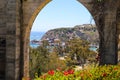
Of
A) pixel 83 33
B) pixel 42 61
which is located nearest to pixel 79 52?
pixel 83 33

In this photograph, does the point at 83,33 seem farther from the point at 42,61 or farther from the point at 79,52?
the point at 42,61

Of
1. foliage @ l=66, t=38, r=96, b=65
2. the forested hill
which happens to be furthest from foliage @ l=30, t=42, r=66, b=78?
the forested hill

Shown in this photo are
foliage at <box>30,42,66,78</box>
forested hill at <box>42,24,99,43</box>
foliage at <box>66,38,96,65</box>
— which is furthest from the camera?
foliage at <box>66,38,96,65</box>

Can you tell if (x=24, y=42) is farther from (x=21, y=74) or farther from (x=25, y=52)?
(x=21, y=74)

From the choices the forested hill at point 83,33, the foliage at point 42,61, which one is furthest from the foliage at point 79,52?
the foliage at point 42,61

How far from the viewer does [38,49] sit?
120ft

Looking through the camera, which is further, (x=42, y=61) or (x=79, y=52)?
(x=79, y=52)

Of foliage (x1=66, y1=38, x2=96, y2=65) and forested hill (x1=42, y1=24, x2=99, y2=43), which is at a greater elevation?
forested hill (x1=42, y1=24, x2=99, y2=43)

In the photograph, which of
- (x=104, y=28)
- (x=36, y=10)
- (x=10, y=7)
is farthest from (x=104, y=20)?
(x=10, y=7)

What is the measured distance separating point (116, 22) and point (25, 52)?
10.5 feet

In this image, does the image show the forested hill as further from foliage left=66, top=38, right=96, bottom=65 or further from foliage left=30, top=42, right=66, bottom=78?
foliage left=30, top=42, right=66, bottom=78

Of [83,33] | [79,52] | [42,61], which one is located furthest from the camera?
[79,52]

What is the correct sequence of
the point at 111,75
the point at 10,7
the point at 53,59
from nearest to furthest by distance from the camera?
1. the point at 111,75
2. the point at 10,7
3. the point at 53,59

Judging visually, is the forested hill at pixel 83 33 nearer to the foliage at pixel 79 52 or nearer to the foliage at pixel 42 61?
the foliage at pixel 79 52
